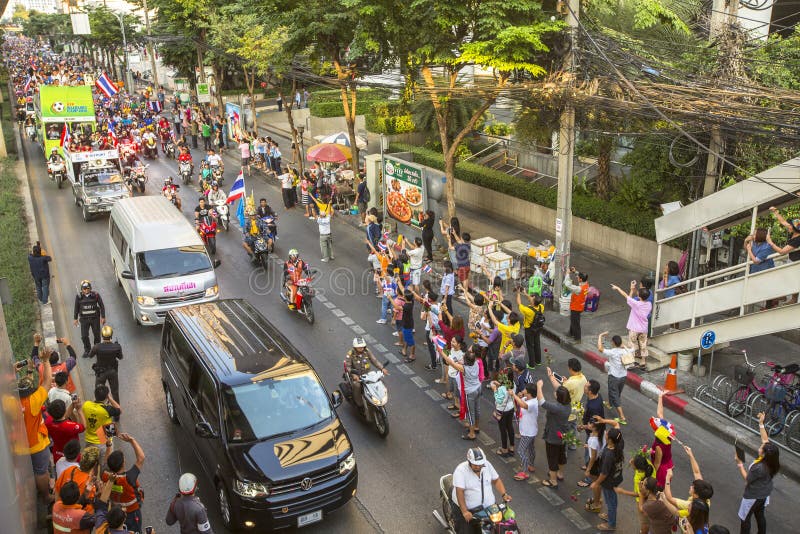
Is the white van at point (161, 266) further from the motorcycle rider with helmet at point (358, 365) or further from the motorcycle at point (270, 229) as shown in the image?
the motorcycle rider with helmet at point (358, 365)

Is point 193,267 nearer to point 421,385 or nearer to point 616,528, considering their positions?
point 421,385

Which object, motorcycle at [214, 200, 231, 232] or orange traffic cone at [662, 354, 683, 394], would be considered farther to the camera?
motorcycle at [214, 200, 231, 232]

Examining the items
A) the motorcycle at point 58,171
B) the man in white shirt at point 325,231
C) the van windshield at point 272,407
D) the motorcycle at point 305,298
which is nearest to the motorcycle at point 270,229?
the man in white shirt at point 325,231

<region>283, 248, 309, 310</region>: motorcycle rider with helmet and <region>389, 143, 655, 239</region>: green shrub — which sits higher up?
<region>389, 143, 655, 239</region>: green shrub

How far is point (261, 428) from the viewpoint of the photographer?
9.46 meters

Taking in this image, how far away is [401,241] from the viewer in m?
18.1

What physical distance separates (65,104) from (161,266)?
868 inches

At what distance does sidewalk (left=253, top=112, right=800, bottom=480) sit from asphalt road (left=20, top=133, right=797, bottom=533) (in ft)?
0.79

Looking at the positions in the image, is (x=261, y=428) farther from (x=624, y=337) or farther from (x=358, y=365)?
(x=624, y=337)

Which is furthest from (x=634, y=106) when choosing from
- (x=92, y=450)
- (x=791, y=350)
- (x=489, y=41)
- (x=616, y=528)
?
(x=92, y=450)

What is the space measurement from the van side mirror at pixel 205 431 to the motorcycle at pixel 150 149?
28.3m

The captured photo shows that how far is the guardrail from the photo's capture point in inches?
426

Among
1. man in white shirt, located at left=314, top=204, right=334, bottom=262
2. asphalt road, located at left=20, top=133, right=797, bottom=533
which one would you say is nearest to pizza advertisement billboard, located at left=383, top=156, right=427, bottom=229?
asphalt road, located at left=20, top=133, right=797, bottom=533

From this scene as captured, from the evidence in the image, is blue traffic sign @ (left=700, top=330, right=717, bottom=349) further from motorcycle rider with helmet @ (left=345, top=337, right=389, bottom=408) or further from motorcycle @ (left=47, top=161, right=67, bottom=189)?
motorcycle @ (left=47, top=161, right=67, bottom=189)
